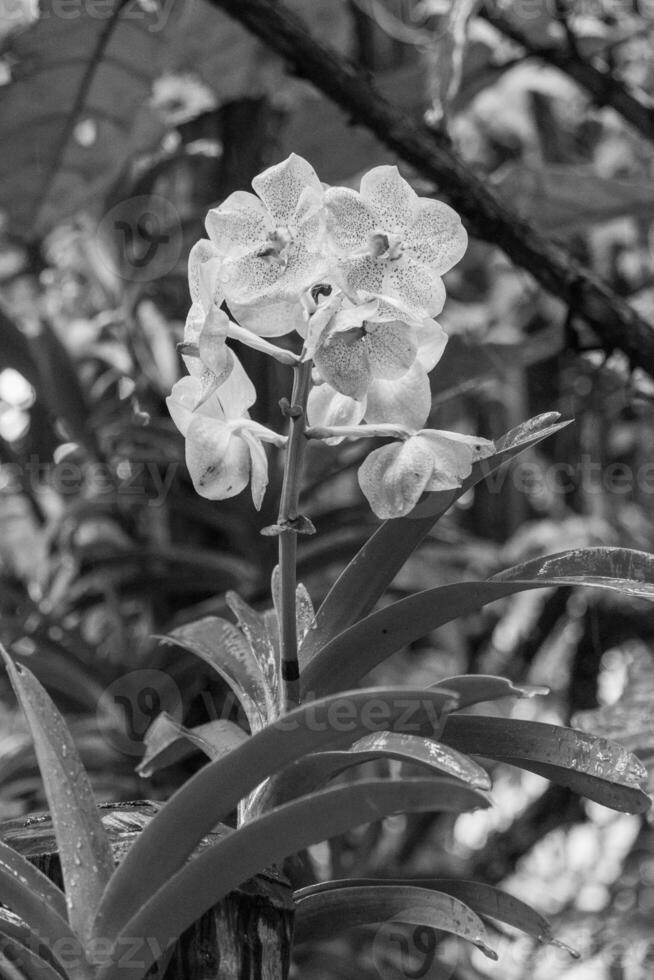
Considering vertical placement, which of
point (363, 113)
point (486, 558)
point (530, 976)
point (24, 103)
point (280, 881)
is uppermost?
point (24, 103)

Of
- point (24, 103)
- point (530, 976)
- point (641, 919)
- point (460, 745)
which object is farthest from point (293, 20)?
point (530, 976)

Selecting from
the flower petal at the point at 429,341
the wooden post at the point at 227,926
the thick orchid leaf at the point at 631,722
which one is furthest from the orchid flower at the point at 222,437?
the thick orchid leaf at the point at 631,722

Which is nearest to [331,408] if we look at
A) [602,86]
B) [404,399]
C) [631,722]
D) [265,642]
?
[404,399]

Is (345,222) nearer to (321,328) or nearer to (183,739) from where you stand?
(321,328)

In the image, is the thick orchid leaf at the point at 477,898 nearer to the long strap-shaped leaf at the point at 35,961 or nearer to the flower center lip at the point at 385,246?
the long strap-shaped leaf at the point at 35,961

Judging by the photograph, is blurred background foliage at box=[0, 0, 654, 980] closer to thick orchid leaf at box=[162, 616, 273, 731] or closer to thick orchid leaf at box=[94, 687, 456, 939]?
thick orchid leaf at box=[162, 616, 273, 731]

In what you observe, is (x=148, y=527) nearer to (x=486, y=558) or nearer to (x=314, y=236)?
(x=486, y=558)

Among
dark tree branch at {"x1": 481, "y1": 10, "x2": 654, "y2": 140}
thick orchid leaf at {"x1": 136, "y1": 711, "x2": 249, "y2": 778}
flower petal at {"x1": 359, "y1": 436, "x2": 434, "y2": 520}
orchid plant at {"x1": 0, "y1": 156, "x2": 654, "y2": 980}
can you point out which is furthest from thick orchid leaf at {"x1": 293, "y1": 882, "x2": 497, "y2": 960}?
dark tree branch at {"x1": 481, "y1": 10, "x2": 654, "y2": 140}
